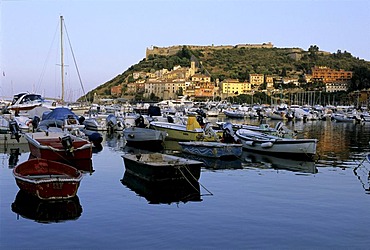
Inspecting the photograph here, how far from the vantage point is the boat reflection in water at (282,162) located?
68.1 ft

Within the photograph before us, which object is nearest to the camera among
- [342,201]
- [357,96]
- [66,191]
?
[66,191]

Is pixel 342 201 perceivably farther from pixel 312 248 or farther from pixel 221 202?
pixel 312 248

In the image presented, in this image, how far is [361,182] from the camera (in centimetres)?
1767

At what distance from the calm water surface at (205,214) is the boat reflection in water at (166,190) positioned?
0.03 m

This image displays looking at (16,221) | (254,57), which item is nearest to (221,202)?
(16,221)

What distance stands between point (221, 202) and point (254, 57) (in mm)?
187316

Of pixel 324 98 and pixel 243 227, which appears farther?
pixel 324 98

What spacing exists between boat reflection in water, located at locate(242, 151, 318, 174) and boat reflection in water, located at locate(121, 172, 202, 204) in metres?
6.60

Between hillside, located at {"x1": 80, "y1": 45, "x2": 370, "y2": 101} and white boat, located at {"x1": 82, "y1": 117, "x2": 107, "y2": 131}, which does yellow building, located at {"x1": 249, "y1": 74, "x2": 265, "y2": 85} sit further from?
white boat, located at {"x1": 82, "y1": 117, "x2": 107, "y2": 131}

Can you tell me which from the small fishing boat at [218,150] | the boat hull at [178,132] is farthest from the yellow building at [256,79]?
the small fishing boat at [218,150]

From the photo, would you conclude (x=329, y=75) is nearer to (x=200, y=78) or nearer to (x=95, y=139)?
(x=200, y=78)

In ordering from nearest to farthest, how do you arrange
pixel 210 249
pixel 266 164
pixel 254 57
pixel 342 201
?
1. pixel 210 249
2. pixel 342 201
3. pixel 266 164
4. pixel 254 57

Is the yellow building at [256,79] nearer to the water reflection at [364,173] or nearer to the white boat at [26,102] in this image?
the white boat at [26,102]

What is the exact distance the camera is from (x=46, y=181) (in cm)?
1266
